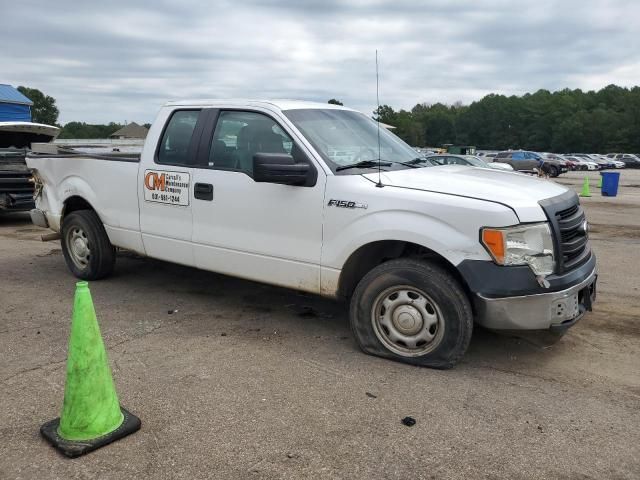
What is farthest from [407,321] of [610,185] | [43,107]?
[43,107]

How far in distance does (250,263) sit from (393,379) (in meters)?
1.62

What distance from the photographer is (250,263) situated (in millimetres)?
4949

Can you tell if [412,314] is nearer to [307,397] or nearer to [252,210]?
[307,397]

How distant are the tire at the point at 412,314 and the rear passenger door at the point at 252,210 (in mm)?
527

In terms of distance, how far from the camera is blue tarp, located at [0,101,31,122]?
19078 mm

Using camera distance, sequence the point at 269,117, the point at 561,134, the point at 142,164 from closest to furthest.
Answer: the point at 269,117
the point at 142,164
the point at 561,134

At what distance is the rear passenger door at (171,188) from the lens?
5328 millimetres

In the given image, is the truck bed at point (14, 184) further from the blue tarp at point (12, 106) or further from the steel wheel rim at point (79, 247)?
the blue tarp at point (12, 106)

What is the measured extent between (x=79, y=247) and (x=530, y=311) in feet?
15.9

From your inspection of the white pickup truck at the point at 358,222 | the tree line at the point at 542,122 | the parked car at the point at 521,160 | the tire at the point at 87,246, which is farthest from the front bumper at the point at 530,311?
the tree line at the point at 542,122

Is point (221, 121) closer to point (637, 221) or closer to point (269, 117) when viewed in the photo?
point (269, 117)

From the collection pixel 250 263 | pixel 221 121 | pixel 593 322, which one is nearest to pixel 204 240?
pixel 250 263

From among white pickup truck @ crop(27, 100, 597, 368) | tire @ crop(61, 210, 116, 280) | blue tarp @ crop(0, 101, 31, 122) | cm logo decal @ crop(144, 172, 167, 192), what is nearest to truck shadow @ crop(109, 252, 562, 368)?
tire @ crop(61, 210, 116, 280)

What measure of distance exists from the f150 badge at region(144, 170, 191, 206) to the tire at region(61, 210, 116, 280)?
Answer: 3.20 ft
